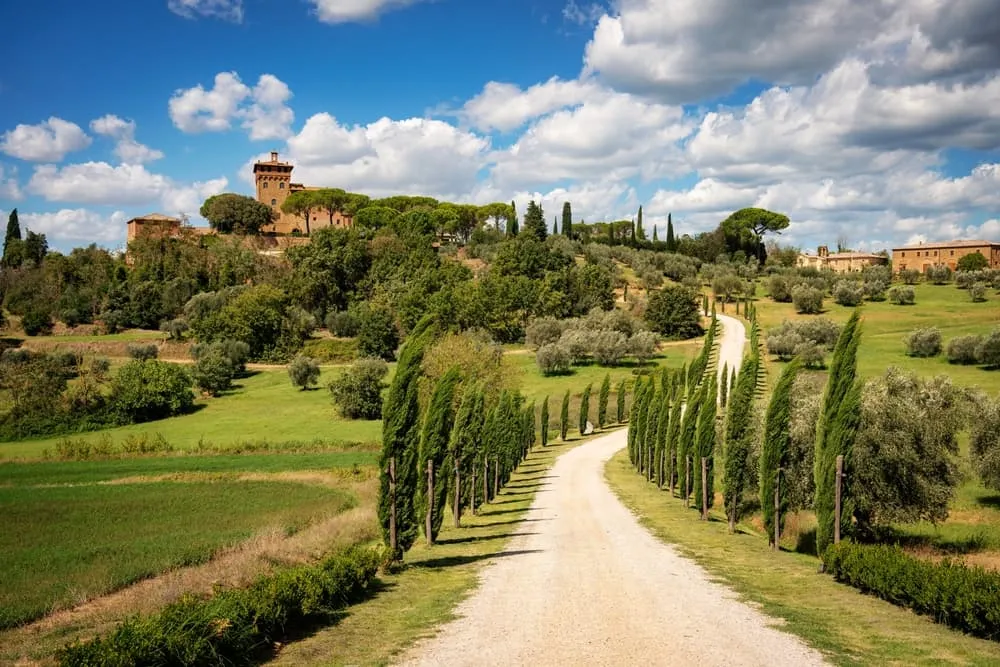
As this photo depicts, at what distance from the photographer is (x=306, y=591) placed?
11234mm

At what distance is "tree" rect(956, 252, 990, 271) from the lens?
4963 inches

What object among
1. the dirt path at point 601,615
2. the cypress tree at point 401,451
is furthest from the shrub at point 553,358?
the cypress tree at point 401,451

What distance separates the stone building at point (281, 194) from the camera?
154500 mm

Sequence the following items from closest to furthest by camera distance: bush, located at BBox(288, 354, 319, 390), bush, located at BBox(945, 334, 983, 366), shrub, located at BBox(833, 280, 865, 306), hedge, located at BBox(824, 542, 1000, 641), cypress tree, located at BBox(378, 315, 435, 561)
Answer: hedge, located at BBox(824, 542, 1000, 641)
cypress tree, located at BBox(378, 315, 435, 561)
bush, located at BBox(945, 334, 983, 366)
bush, located at BBox(288, 354, 319, 390)
shrub, located at BBox(833, 280, 865, 306)

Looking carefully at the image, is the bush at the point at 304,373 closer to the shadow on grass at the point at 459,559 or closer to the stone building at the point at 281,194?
the shadow on grass at the point at 459,559

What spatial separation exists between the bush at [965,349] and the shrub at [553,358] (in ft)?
122

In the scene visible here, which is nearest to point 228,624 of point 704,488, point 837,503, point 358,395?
point 837,503

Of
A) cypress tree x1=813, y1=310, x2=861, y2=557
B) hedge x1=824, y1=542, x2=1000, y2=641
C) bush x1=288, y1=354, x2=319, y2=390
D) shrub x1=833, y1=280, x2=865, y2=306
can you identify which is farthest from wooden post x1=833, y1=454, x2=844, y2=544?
shrub x1=833, y1=280, x2=865, y2=306

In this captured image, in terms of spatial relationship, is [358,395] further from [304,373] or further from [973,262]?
[973,262]

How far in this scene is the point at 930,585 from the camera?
472 inches

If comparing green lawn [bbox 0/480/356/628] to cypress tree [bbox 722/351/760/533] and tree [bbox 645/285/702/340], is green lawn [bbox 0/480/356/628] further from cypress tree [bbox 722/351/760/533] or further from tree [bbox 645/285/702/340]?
tree [bbox 645/285/702/340]

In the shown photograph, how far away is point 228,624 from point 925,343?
7264cm

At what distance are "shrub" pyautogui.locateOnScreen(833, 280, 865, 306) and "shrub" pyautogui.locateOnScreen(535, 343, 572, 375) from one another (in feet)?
177

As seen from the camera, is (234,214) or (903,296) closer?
(903,296)
